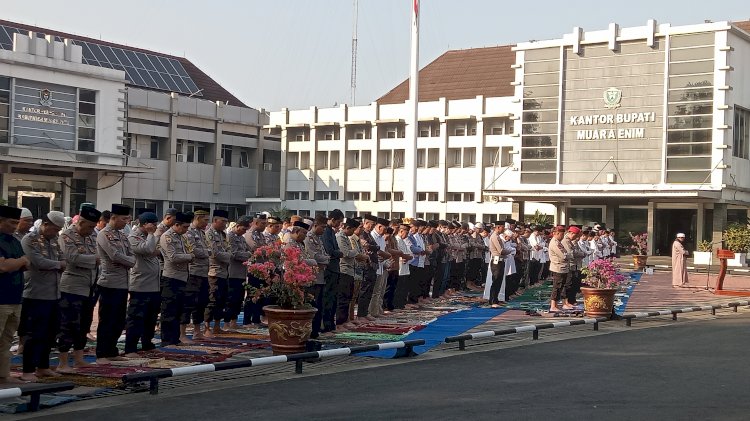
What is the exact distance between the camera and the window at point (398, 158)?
2579 inches

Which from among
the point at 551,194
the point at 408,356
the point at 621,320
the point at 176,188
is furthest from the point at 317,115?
the point at 408,356

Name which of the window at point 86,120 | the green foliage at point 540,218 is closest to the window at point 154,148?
the window at point 86,120

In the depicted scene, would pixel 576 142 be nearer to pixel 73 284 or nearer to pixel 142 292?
pixel 142 292

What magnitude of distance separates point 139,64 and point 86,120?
13.4m

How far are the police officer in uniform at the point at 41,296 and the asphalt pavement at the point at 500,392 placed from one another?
137 centimetres

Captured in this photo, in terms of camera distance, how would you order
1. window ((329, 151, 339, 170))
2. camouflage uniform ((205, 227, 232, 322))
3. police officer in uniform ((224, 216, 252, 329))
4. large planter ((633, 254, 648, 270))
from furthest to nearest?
window ((329, 151, 339, 170))
large planter ((633, 254, 648, 270))
police officer in uniform ((224, 216, 252, 329))
camouflage uniform ((205, 227, 232, 322))

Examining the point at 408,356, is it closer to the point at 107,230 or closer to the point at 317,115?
the point at 107,230

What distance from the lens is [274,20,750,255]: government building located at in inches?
2084

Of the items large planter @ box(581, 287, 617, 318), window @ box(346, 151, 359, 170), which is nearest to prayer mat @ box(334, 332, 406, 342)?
large planter @ box(581, 287, 617, 318)

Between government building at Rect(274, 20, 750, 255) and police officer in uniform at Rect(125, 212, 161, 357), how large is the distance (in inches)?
1381

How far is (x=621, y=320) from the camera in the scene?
1939cm

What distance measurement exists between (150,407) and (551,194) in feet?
163

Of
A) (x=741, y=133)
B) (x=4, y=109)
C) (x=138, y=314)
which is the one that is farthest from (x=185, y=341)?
(x=741, y=133)

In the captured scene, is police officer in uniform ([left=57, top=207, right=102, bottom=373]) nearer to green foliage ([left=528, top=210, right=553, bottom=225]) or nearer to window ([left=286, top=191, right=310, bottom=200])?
green foliage ([left=528, top=210, right=553, bottom=225])
